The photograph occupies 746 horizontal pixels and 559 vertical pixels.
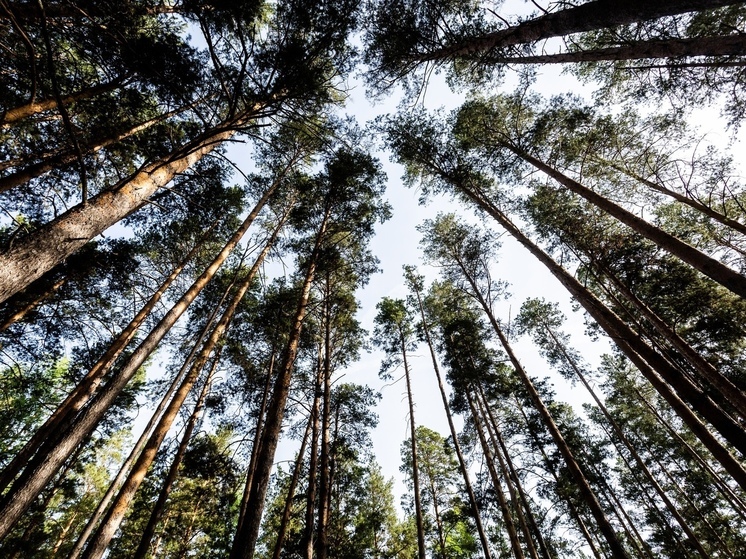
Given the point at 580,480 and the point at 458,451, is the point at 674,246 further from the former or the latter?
the point at 458,451

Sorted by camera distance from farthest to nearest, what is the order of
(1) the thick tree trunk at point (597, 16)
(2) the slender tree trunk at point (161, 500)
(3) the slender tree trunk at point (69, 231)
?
(2) the slender tree trunk at point (161, 500), (1) the thick tree trunk at point (597, 16), (3) the slender tree trunk at point (69, 231)

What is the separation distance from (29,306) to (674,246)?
52.1ft

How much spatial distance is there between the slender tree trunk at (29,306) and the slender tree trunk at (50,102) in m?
4.60

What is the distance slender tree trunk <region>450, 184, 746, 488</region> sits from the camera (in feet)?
14.6

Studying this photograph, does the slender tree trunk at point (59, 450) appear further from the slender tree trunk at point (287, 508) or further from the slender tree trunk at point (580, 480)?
the slender tree trunk at point (580, 480)

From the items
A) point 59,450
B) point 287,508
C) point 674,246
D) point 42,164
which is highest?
point 42,164

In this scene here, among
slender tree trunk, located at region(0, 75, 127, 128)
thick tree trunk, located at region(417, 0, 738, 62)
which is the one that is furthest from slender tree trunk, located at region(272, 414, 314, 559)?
thick tree trunk, located at region(417, 0, 738, 62)

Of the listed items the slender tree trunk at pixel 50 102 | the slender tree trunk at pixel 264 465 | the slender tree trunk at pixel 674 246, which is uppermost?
the slender tree trunk at pixel 50 102

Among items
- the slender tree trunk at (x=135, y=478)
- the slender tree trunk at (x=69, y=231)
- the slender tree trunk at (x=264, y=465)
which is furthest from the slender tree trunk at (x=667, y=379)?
the slender tree trunk at (x=135, y=478)

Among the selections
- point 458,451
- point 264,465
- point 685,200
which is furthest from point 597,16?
point 458,451

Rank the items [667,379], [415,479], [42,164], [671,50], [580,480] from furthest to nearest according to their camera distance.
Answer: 1. [415,479]
2. [580,480]
3. [42,164]
4. [671,50]
5. [667,379]

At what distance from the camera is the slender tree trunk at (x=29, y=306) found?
8.26 m

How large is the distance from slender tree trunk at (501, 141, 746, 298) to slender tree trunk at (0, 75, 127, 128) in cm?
1178

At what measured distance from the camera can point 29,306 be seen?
8.38m
